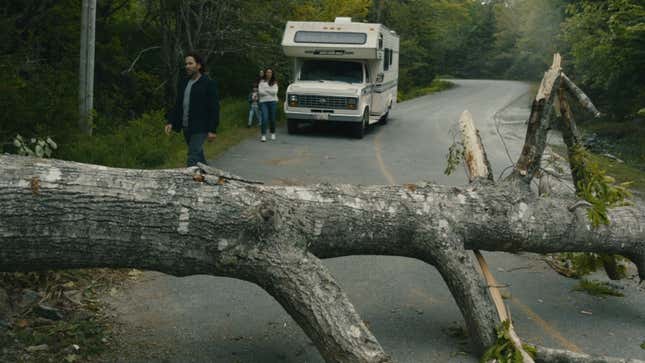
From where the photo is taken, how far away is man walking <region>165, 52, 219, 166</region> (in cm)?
843

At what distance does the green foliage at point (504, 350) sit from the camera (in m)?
4.81

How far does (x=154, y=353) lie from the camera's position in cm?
495

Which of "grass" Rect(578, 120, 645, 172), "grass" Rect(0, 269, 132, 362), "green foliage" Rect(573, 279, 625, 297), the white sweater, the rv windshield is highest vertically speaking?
the rv windshield

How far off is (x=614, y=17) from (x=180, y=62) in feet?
39.8

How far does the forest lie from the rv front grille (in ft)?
7.07

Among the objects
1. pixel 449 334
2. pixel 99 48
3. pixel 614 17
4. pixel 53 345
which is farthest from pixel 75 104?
pixel 614 17

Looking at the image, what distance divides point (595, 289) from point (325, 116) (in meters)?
11.8

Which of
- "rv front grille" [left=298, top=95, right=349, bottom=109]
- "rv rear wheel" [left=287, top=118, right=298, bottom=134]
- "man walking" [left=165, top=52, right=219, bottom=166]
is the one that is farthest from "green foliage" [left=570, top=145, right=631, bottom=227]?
"rv rear wheel" [left=287, top=118, right=298, bottom=134]

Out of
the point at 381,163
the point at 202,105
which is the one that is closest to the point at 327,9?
the point at 381,163

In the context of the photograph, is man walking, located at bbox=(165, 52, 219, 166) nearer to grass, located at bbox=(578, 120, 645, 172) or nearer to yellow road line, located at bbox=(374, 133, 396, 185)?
yellow road line, located at bbox=(374, 133, 396, 185)

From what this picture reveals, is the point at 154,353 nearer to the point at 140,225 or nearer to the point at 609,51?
the point at 140,225

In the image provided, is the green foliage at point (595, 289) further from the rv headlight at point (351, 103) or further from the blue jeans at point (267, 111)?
the rv headlight at point (351, 103)

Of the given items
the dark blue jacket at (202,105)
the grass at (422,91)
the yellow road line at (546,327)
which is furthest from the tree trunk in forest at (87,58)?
the grass at (422,91)

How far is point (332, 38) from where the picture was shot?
18297 millimetres
